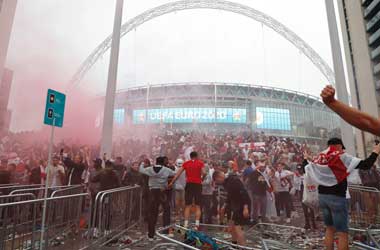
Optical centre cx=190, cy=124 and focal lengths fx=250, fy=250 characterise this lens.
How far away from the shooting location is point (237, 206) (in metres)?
4.27

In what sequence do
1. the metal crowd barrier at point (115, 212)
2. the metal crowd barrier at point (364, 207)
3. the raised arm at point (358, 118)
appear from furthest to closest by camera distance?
the metal crowd barrier at point (364, 207), the metal crowd barrier at point (115, 212), the raised arm at point (358, 118)

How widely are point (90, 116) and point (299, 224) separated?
10859 millimetres

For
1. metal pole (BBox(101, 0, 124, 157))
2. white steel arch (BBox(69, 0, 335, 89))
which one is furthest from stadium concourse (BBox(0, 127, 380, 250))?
white steel arch (BBox(69, 0, 335, 89))

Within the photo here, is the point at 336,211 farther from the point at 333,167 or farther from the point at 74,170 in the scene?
the point at 74,170

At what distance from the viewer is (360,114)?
3.67 ft

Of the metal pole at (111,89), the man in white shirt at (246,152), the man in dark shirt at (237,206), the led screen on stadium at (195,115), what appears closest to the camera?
the man in dark shirt at (237,206)

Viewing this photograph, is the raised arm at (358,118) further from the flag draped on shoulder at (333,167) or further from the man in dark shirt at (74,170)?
the man in dark shirt at (74,170)

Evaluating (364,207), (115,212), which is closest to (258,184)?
(364,207)

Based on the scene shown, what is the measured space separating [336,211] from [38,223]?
4452 mm

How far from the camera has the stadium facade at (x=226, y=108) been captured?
1210 inches

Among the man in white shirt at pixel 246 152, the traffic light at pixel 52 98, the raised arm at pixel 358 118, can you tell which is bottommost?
the raised arm at pixel 358 118

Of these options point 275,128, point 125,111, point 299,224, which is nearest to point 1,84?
point 299,224

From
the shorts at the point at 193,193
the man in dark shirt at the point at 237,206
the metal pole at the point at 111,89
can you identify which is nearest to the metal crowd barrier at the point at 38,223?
the shorts at the point at 193,193

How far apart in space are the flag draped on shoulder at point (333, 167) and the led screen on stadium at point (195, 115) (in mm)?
25681
